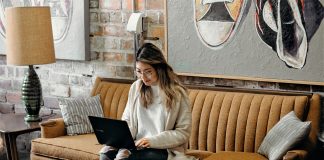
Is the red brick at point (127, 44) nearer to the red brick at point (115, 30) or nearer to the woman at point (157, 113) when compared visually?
the red brick at point (115, 30)

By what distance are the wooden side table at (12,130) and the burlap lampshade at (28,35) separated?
0.48 meters

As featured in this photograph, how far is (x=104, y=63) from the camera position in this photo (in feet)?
16.1

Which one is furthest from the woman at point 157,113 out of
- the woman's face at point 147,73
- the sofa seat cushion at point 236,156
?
the sofa seat cushion at point 236,156

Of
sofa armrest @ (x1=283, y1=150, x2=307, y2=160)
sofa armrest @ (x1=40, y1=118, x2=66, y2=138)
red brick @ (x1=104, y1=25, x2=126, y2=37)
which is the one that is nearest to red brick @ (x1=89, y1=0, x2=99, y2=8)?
red brick @ (x1=104, y1=25, x2=126, y2=37)

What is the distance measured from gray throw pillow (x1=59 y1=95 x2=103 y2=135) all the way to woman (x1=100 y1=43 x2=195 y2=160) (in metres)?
0.96

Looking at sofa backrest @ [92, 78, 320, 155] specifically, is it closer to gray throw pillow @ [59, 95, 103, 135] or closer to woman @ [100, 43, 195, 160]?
woman @ [100, 43, 195, 160]

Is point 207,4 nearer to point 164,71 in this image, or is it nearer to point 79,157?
point 164,71

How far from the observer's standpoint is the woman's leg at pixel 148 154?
3340 millimetres

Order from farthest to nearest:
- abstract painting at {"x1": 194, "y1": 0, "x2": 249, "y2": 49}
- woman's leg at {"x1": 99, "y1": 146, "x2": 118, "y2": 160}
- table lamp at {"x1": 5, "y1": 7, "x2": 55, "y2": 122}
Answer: table lamp at {"x1": 5, "y1": 7, "x2": 55, "y2": 122} < abstract painting at {"x1": 194, "y1": 0, "x2": 249, "y2": 49} < woman's leg at {"x1": 99, "y1": 146, "x2": 118, "y2": 160}

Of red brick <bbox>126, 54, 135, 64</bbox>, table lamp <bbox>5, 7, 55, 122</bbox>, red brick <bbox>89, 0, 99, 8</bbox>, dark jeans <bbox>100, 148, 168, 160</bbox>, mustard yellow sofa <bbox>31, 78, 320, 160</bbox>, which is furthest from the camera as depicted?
red brick <bbox>89, 0, 99, 8</bbox>

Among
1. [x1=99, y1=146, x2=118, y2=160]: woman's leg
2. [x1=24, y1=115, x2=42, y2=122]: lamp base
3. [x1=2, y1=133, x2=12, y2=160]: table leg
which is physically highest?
[x1=99, y1=146, x2=118, y2=160]: woman's leg

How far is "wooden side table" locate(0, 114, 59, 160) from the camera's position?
440 centimetres

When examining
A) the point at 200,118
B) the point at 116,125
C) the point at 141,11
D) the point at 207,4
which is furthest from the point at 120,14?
the point at 116,125

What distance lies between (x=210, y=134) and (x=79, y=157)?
90cm
